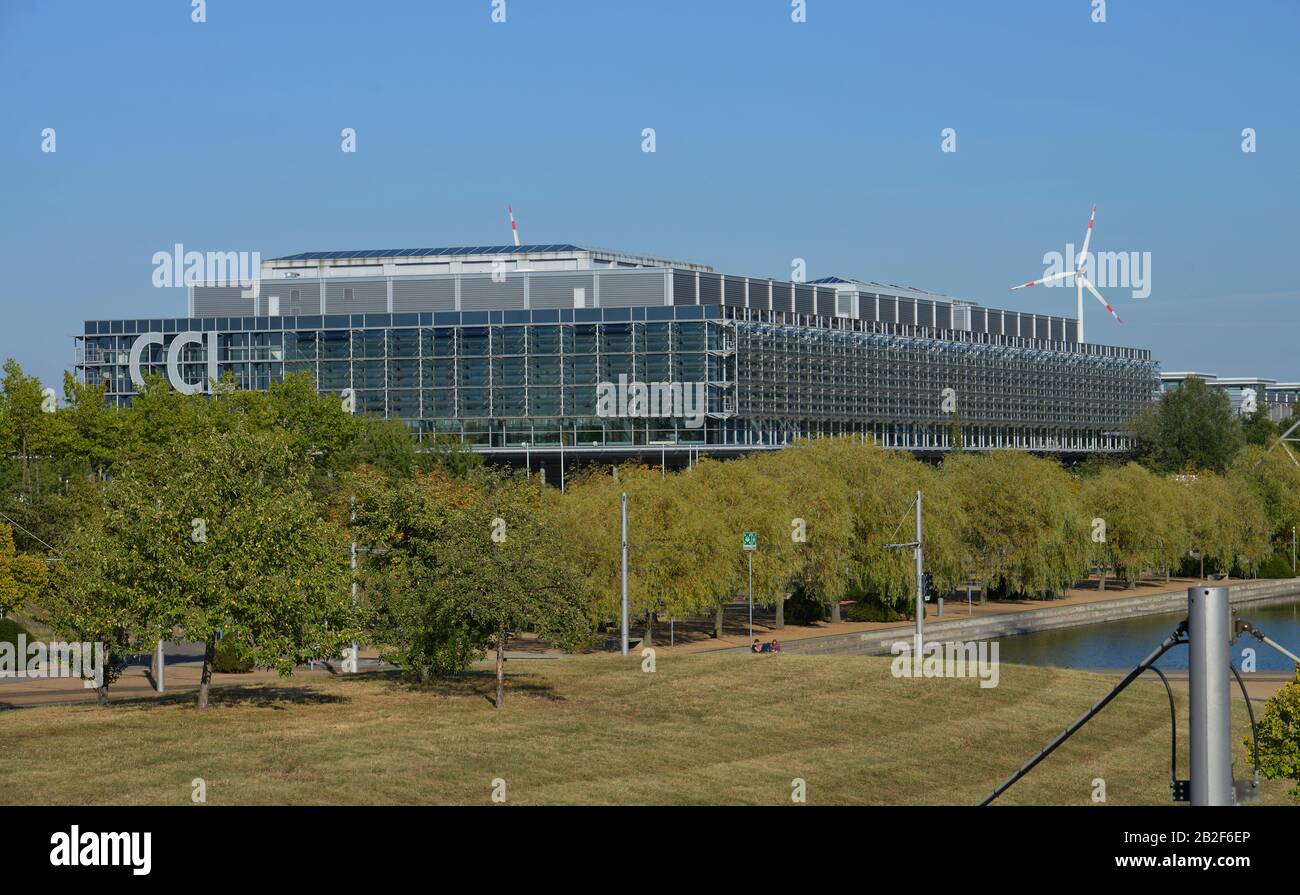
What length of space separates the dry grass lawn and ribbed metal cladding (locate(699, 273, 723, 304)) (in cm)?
8604

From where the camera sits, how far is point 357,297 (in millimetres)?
131500

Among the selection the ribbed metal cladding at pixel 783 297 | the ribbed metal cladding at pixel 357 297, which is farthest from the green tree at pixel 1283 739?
the ribbed metal cladding at pixel 357 297

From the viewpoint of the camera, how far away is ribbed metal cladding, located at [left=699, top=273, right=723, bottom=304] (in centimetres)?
12962

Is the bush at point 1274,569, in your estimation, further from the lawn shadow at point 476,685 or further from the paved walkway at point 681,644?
the lawn shadow at point 476,685

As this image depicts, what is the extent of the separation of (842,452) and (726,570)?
18990 millimetres

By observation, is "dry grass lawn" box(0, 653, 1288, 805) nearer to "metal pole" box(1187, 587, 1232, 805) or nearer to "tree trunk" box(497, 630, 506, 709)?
"tree trunk" box(497, 630, 506, 709)

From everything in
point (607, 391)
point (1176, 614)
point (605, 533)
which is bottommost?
point (1176, 614)

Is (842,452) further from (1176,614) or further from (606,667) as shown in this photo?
(606,667)

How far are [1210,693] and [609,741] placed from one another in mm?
27820

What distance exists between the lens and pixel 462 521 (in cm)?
3797

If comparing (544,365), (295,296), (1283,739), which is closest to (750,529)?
(1283,739)

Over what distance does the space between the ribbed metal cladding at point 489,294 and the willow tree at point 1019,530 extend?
52.3m
